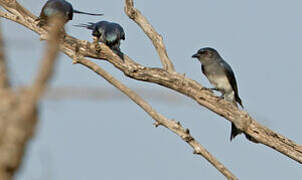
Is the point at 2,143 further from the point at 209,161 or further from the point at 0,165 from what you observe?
the point at 209,161

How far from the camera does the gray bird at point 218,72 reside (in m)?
9.20

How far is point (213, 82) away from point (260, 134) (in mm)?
2433

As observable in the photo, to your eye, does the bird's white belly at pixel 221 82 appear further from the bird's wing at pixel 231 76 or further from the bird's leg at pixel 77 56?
the bird's leg at pixel 77 56

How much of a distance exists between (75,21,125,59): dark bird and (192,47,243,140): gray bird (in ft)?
5.18

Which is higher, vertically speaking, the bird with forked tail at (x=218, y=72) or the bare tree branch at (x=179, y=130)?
the bird with forked tail at (x=218, y=72)

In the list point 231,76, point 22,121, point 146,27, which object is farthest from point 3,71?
point 231,76

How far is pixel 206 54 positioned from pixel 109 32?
1943 millimetres

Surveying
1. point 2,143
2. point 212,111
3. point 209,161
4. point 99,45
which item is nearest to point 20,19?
point 99,45

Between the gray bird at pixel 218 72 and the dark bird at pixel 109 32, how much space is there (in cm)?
158

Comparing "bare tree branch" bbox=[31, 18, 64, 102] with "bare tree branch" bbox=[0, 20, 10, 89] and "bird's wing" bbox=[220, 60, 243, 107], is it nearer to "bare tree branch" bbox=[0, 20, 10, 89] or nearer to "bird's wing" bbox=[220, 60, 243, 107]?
"bare tree branch" bbox=[0, 20, 10, 89]

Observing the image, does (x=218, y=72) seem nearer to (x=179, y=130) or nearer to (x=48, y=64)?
(x=179, y=130)

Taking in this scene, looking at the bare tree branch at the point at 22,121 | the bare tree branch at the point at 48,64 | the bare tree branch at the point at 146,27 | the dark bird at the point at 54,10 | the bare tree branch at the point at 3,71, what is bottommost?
the bare tree branch at the point at 22,121

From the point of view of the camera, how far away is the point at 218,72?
9.62 meters

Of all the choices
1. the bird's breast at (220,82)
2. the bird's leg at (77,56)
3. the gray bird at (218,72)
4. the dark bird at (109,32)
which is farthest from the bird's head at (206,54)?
the bird's leg at (77,56)
